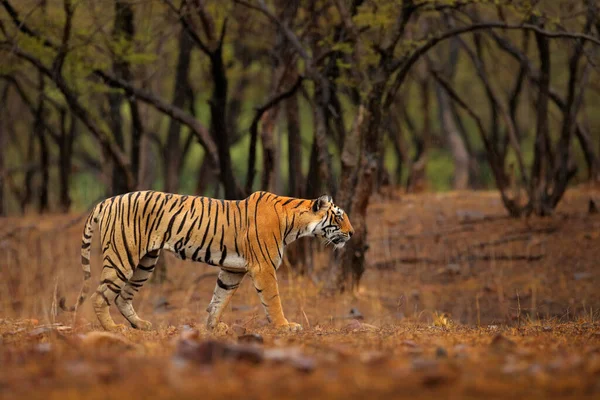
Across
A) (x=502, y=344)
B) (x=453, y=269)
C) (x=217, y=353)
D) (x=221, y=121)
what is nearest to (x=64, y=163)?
(x=221, y=121)

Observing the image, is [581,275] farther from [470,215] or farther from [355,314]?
[355,314]

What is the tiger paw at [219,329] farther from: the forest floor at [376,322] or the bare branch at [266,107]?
the bare branch at [266,107]

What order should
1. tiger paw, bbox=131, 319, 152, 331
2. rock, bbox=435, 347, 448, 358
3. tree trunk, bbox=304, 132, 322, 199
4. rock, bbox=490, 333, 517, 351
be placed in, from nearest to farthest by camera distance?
1. rock, bbox=435, 347, 448, 358
2. rock, bbox=490, 333, 517, 351
3. tiger paw, bbox=131, 319, 152, 331
4. tree trunk, bbox=304, 132, 322, 199

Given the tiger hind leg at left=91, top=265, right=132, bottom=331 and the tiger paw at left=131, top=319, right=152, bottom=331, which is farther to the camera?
the tiger paw at left=131, top=319, right=152, bottom=331

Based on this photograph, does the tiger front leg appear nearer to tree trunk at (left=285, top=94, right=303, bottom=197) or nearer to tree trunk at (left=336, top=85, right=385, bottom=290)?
tree trunk at (left=336, top=85, right=385, bottom=290)

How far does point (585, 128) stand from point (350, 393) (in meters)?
16.4

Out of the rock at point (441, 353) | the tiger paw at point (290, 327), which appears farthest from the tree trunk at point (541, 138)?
the rock at point (441, 353)

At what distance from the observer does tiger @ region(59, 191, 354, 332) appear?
9406 millimetres

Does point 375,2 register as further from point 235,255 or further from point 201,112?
point 201,112

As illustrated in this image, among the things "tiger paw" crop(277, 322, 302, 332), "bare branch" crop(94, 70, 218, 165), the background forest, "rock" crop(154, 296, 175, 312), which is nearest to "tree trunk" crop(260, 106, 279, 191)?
the background forest

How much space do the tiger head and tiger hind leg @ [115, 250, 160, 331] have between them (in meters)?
1.71

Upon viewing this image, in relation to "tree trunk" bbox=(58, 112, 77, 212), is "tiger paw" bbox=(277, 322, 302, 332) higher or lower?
lower

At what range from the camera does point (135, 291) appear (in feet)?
32.5

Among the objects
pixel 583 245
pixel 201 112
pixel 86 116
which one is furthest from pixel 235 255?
pixel 201 112
